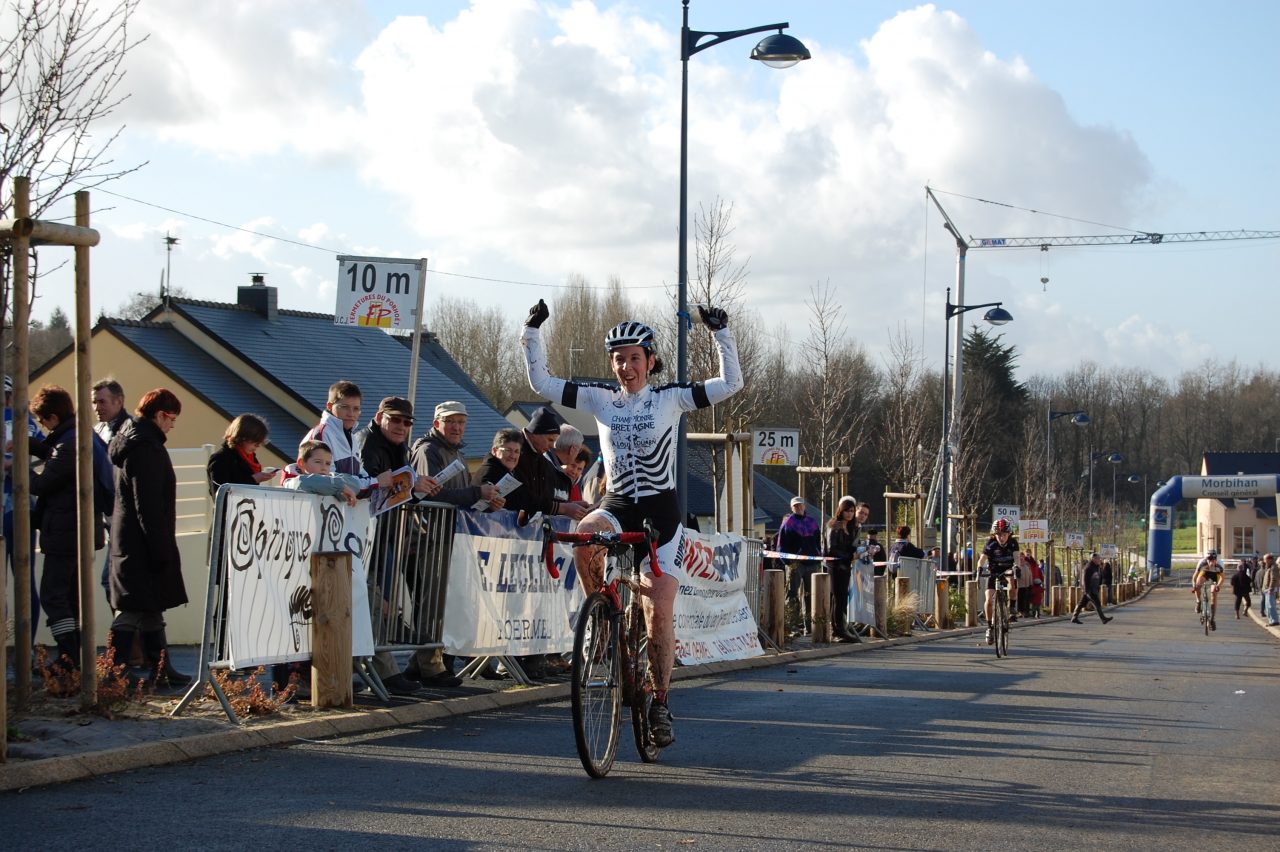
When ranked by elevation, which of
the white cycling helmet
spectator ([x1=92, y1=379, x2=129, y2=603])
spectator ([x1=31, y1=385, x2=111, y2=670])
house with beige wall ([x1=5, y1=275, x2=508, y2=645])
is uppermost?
house with beige wall ([x1=5, y1=275, x2=508, y2=645])

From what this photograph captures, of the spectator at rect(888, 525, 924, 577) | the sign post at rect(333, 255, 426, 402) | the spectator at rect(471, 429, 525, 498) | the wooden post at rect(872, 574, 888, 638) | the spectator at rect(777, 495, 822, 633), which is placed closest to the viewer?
the spectator at rect(471, 429, 525, 498)

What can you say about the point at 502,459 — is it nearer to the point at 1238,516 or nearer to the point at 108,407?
the point at 108,407

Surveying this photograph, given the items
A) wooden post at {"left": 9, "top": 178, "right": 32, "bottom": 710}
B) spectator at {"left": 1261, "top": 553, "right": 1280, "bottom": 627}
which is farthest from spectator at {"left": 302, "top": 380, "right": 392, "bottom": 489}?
spectator at {"left": 1261, "top": 553, "right": 1280, "bottom": 627}

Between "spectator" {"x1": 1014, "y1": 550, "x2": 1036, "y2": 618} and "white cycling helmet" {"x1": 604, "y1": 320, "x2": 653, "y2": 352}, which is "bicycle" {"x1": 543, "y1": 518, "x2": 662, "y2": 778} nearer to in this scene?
"white cycling helmet" {"x1": 604, "y1": 320, "x2": 653, "y2": 352}

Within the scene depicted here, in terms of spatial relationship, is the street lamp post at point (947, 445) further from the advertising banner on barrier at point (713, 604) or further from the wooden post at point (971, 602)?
the advertising banner on barrier at point (713, 604)

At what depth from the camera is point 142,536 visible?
29.4 ft

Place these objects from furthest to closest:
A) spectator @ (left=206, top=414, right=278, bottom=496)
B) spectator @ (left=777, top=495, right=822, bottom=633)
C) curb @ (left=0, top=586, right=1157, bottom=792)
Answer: spectator @ (left=777, top=495, right=822, bottom=633) < spectator @ (left=206, top=414, right=278, bottom=496) < curb @ (left=0, top=586, right=1157, bottom=792)

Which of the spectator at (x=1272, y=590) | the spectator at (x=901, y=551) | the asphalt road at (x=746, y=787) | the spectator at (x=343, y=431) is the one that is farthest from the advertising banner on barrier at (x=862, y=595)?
the spectator at (x=1272, y=590)

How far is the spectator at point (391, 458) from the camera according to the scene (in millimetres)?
9805

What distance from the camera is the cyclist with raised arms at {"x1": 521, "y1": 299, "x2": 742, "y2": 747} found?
744 cm

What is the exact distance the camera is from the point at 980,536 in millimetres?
87750

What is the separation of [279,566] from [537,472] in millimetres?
3134

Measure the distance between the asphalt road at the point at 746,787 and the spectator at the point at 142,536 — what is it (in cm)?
175

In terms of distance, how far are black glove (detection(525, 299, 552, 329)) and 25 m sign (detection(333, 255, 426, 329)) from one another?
580cm
